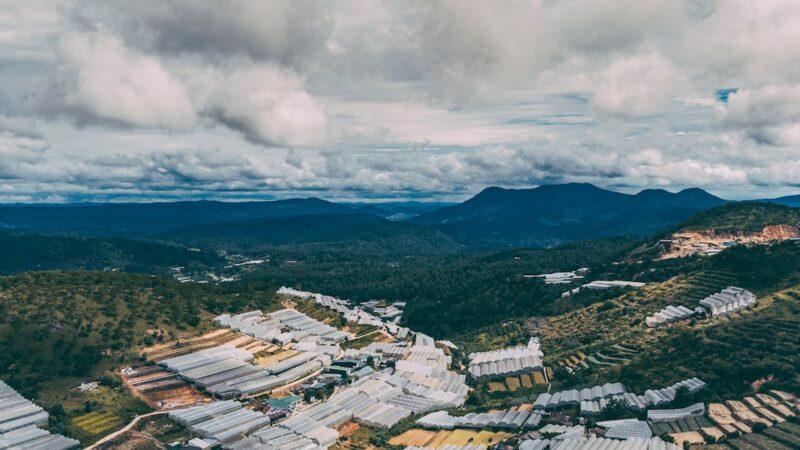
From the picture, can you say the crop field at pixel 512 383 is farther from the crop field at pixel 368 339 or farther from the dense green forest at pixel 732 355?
the crop field at pixel 368 339

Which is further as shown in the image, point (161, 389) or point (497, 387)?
point (497, 387)

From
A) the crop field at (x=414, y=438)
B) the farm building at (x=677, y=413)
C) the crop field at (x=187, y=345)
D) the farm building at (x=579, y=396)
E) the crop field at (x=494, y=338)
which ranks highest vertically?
the crop field at (x=187, y=345)

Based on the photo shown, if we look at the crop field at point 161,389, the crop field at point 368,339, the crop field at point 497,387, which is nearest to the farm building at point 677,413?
the crop field at point 497,387

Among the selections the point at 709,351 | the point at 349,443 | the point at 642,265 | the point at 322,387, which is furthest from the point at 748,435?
the point at 642,265

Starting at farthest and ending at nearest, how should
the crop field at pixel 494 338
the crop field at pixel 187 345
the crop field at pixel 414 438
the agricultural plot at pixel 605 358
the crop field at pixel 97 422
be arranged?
1. the crop field at pixel 494 338
2. the agricultural plot at pixel 605 358
3. the crop field at pixel 187 345
4. the crop field at pixel 414 438
5. the crop field at pixel 97 422

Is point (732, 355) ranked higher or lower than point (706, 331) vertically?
lower

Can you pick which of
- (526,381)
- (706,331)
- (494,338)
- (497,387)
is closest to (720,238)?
(494,338)

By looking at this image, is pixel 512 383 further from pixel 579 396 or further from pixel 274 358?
pixel 274 358

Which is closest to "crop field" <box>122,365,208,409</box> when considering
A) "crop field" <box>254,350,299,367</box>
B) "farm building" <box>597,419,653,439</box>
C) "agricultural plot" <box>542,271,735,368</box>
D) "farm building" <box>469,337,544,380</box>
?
"crop field" <box>254,350,299,367</box>
